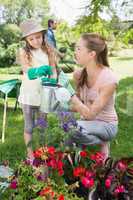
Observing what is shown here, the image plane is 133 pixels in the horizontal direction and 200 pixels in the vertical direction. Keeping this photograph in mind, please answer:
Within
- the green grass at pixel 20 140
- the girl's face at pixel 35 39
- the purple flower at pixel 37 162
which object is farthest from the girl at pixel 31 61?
the purple flower at pixel 37 162

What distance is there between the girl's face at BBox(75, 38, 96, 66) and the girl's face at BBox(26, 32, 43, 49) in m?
0.74

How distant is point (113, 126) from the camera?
144 inches

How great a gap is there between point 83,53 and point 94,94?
0.32 m

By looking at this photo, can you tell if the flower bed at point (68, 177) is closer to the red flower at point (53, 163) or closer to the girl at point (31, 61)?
the red flower at point (53, 163)

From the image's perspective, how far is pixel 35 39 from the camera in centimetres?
419

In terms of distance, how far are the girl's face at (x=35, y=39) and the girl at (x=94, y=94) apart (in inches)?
26.7

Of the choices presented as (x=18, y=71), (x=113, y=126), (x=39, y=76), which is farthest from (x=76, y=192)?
(x=18, y=71)

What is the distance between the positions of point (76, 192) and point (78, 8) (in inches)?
224

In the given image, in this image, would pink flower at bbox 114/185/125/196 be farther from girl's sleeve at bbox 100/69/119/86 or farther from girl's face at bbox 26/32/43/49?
girl's face at bbox 26/32/43/49

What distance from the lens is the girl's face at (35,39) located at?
164 inches

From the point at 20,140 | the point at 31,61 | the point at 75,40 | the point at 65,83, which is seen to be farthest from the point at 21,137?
the point at 75,40

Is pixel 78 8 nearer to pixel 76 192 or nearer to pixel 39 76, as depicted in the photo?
pixel 39 76

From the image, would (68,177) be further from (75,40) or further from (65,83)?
Result: (75,40)

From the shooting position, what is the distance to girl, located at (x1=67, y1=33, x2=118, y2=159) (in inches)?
137
